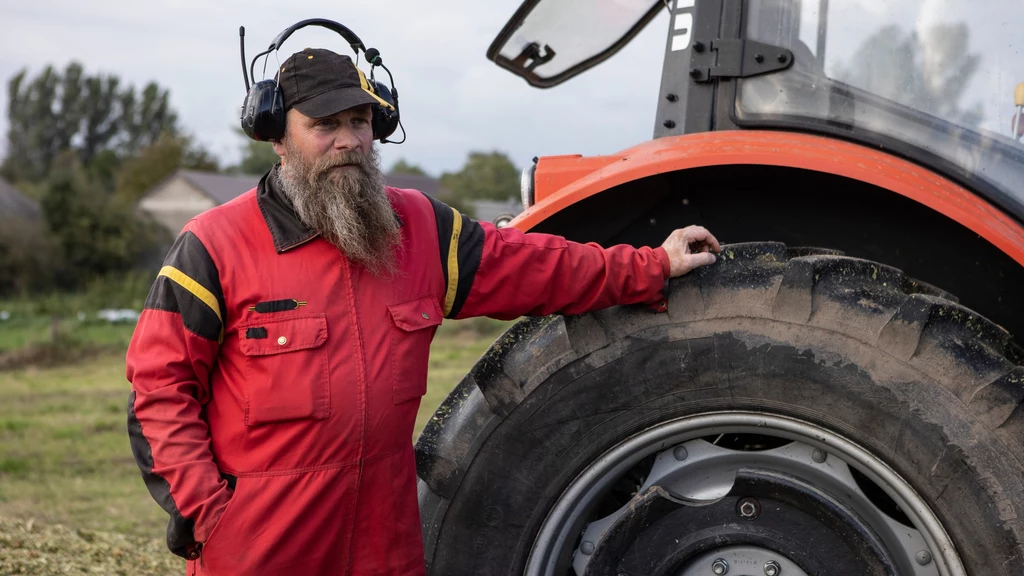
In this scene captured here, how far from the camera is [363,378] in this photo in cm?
240

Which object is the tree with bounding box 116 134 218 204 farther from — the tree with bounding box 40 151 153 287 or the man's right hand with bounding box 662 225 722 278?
the man's right hand with bounding box 662 225 722 278

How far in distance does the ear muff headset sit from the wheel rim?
112 cm

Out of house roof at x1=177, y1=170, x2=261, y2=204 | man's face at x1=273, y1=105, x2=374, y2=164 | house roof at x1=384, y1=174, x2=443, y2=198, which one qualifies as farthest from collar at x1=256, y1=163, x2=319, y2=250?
house roof at x1=177, y1=170, x2=261, y2=204

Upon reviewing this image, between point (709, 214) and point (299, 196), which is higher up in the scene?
point (709, 214)

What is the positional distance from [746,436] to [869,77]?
3.34 feet

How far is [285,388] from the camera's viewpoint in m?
2.36

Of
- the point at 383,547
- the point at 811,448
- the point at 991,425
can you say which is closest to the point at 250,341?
the point at 383,547

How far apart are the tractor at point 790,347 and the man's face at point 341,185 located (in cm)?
40

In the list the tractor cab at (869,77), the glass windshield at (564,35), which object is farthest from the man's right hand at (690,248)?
the glass windshield at (564,35)

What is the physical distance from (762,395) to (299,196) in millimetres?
1280

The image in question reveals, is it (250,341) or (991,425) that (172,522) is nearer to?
(250,341)

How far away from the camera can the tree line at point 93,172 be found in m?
30.6

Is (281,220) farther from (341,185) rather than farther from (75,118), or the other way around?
(75,118)

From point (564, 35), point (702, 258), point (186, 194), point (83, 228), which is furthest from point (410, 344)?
point (186, 194)
